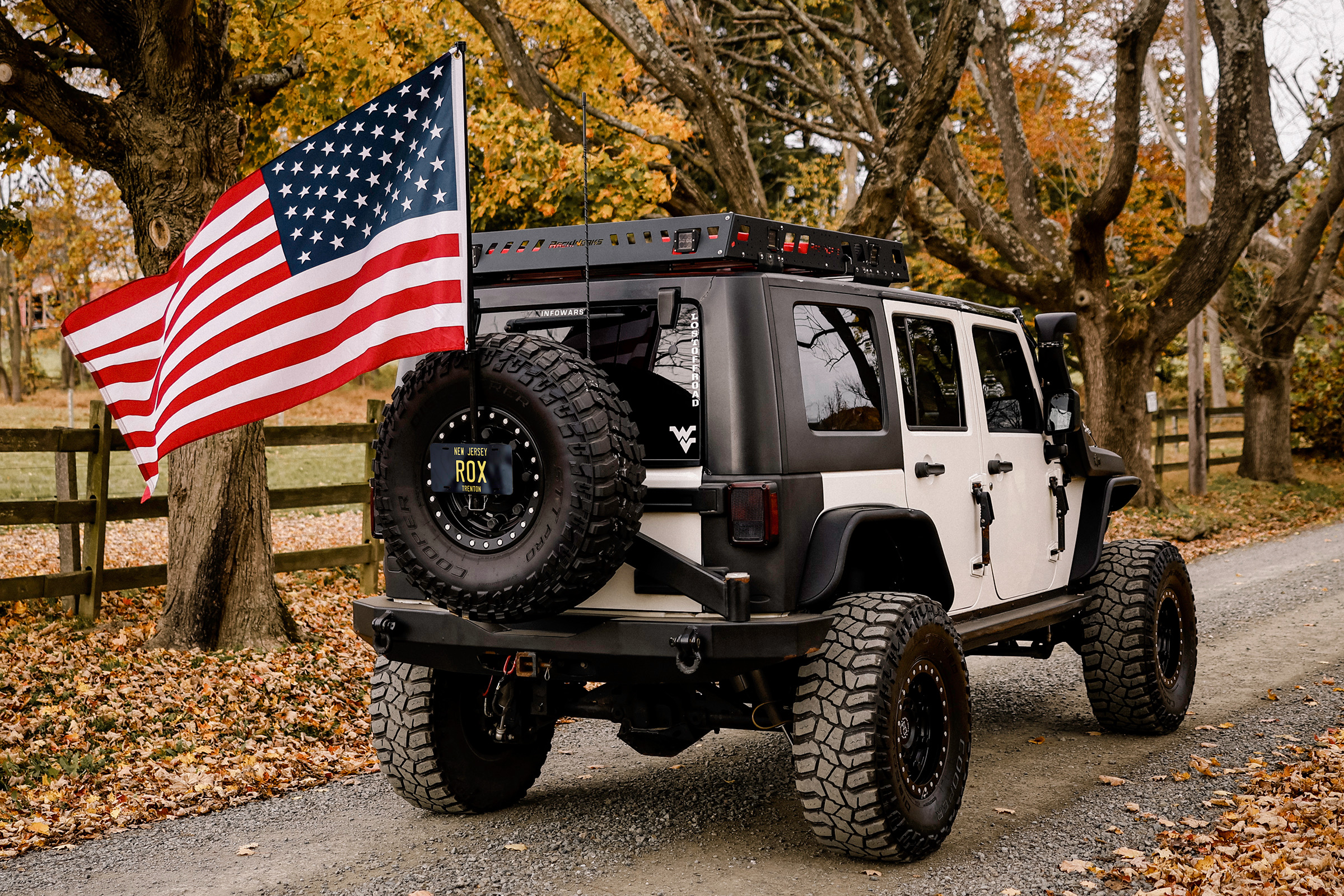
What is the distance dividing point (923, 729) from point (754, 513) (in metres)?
1.28

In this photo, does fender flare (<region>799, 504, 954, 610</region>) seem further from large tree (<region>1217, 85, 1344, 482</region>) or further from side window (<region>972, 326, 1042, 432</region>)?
large tree (<region>1217, 85, 1344, 482</region>)

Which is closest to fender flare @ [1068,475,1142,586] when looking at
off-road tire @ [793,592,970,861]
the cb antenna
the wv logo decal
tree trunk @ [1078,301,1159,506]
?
off-road tire @ [793,592,970,861]

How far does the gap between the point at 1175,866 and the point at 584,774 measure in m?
2.81

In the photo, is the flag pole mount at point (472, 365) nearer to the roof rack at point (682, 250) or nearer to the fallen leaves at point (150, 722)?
the roof rack at point (682, 250)

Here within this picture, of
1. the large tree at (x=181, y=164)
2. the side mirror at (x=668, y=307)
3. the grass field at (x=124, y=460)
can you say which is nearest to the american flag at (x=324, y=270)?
the side mirror at (x=668, y=307)

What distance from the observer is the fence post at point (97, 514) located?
344 inches

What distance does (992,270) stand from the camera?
16.7 metres

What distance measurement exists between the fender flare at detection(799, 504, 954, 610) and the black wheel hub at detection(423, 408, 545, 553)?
106 centimetres

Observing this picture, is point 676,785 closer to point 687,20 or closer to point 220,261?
point 220,261

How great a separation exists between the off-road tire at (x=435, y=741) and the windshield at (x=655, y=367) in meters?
1.46

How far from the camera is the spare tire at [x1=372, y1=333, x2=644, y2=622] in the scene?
158 inches

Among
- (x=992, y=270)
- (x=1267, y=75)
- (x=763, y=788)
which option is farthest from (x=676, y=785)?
(x=1267, y=75)

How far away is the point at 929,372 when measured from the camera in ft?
17.8

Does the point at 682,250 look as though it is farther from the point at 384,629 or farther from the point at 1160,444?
the point at 1160,444
